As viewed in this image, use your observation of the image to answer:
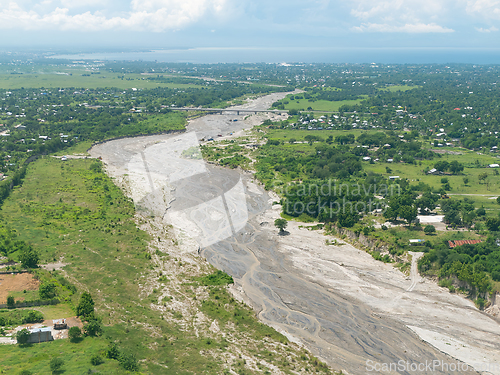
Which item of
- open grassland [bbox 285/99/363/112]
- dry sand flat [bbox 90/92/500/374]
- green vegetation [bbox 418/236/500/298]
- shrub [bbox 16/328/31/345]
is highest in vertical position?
open grassland [bbox 285/99/363/112]

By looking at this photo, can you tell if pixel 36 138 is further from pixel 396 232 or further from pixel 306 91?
pixel 306 91

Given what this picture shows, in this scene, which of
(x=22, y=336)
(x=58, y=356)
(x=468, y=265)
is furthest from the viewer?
(x=468, y=265)

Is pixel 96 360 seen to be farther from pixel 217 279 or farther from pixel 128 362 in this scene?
pixel 217 279

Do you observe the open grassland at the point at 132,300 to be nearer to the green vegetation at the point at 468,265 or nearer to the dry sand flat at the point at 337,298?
the dry sand flat at the point at 337,298

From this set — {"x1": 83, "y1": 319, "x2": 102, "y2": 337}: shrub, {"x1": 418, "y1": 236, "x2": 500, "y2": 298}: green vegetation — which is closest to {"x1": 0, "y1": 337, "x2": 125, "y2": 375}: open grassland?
{"x1": 83, "y1": 319, "x2": 102, "y2": 337}: shrub

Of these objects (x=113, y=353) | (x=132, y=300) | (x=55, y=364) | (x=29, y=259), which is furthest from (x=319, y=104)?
(x=55, y=364)

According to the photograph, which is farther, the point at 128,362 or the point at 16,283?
the point at 16,283

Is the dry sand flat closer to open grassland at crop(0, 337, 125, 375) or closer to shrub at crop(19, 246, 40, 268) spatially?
open grassland at crop(0, 337, 125, 375)
